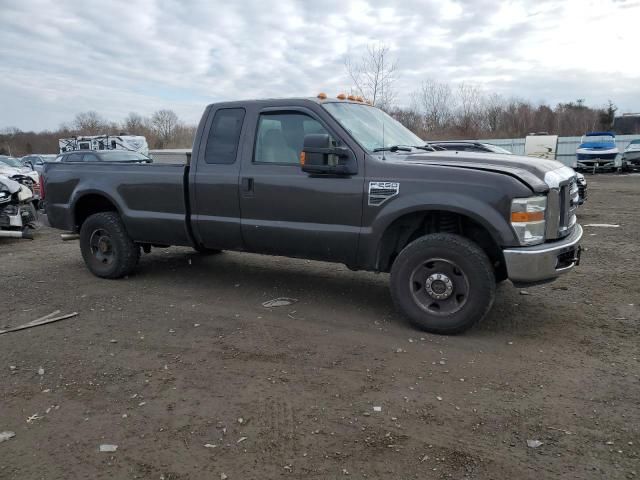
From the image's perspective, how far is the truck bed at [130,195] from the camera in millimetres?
5641

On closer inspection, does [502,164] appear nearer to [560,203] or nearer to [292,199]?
[560,203]

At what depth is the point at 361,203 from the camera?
4.56 m

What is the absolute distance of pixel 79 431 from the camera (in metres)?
2.98

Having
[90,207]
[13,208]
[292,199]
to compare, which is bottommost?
[13,208]

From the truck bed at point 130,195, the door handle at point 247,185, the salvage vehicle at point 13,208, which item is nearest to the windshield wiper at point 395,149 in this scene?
the door handle at point 247,185

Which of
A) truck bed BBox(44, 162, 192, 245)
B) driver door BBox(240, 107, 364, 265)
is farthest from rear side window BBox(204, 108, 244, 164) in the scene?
truck bed BBox(44, 162, 192, 245)

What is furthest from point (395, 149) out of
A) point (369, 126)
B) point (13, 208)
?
point (13, 208)

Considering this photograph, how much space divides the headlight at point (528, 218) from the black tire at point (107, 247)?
439cm

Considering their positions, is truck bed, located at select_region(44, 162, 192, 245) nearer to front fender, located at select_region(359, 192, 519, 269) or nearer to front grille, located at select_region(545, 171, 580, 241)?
front fender, located at select_region(359, 192, 519, 269)

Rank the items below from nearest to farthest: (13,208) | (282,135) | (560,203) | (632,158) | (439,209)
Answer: (439,209) < (560,203) < (282,135) < (13,208) < (632,158)

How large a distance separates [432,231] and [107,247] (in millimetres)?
4026

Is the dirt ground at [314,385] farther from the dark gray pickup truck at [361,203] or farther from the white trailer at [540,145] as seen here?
the white trailer at [540,145]

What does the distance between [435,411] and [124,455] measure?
179 centimetres

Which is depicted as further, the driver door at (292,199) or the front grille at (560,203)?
the driver door at (292,199)
